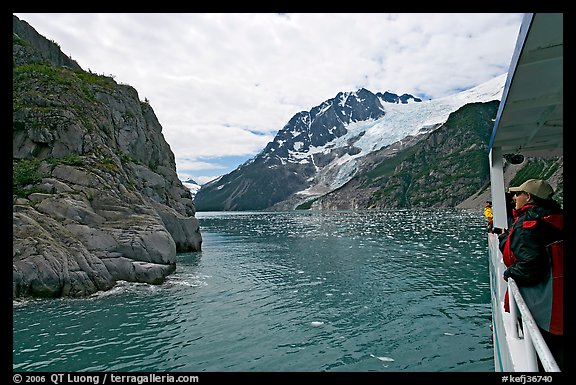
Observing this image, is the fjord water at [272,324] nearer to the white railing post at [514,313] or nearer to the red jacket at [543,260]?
the white railing post at [514,313]

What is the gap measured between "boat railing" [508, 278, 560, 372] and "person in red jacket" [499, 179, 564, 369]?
0.26 metres

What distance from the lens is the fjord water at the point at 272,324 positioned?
1142 centimetres

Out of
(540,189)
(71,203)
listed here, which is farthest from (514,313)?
(71,203)

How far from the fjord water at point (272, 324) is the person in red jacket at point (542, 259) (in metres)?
7.23

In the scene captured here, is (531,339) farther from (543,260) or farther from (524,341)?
(543,260)

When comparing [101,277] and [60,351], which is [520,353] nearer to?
[60,351]

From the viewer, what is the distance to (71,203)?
2195 cm

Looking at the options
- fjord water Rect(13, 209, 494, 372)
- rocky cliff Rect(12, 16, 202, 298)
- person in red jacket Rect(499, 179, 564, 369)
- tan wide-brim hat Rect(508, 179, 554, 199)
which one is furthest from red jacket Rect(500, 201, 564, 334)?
rocky cliff Rect(12, 16, 202, 298)

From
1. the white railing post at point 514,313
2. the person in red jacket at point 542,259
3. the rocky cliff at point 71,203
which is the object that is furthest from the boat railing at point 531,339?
the rocky cliff at point 71,203

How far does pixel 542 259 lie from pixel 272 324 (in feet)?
41.3

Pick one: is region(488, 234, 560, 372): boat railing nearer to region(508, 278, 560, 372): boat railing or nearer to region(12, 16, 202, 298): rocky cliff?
region(508, 278, 560, 372): boat railing
